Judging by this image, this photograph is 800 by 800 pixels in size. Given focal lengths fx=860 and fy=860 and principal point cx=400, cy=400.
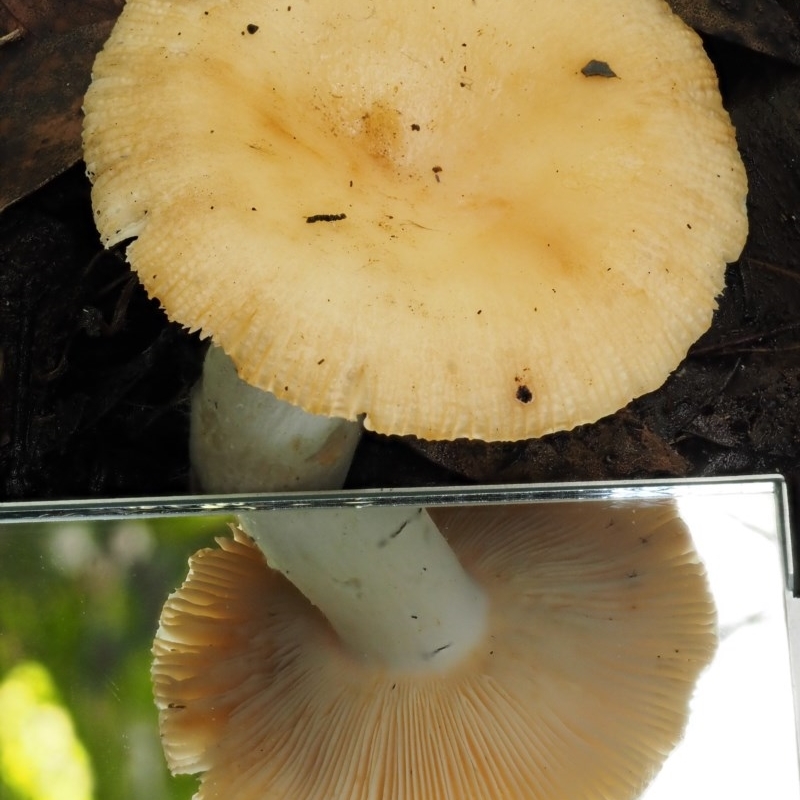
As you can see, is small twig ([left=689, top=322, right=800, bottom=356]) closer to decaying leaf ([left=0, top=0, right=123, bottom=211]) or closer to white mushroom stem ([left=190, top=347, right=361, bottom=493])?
white mushroom stem ([left=190, top=347, right=361, bottom=493])

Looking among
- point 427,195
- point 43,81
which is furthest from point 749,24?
point 43,81

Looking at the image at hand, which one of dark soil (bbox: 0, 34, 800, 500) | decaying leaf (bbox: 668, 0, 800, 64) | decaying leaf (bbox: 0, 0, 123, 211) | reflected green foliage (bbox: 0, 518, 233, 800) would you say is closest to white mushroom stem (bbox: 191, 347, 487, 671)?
reflected green foliage (bbox: 0, 518, 233, 800)

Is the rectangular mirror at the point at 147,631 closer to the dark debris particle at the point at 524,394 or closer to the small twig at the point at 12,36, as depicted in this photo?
the dark debris particle at the point at 524,394

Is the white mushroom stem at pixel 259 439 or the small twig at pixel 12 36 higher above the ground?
the small twig at pixel 12 36

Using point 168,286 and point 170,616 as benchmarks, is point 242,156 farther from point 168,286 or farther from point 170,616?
point 170,616

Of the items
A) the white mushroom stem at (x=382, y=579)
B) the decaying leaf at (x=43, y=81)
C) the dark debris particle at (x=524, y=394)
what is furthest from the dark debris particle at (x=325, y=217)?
the decaying leaf at (x=43, y=81)

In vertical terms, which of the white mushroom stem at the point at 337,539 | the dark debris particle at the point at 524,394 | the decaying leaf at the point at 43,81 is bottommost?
the white mushroom stem at the point at 337,539

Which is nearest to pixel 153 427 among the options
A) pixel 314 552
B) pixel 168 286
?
pixel 314 552
